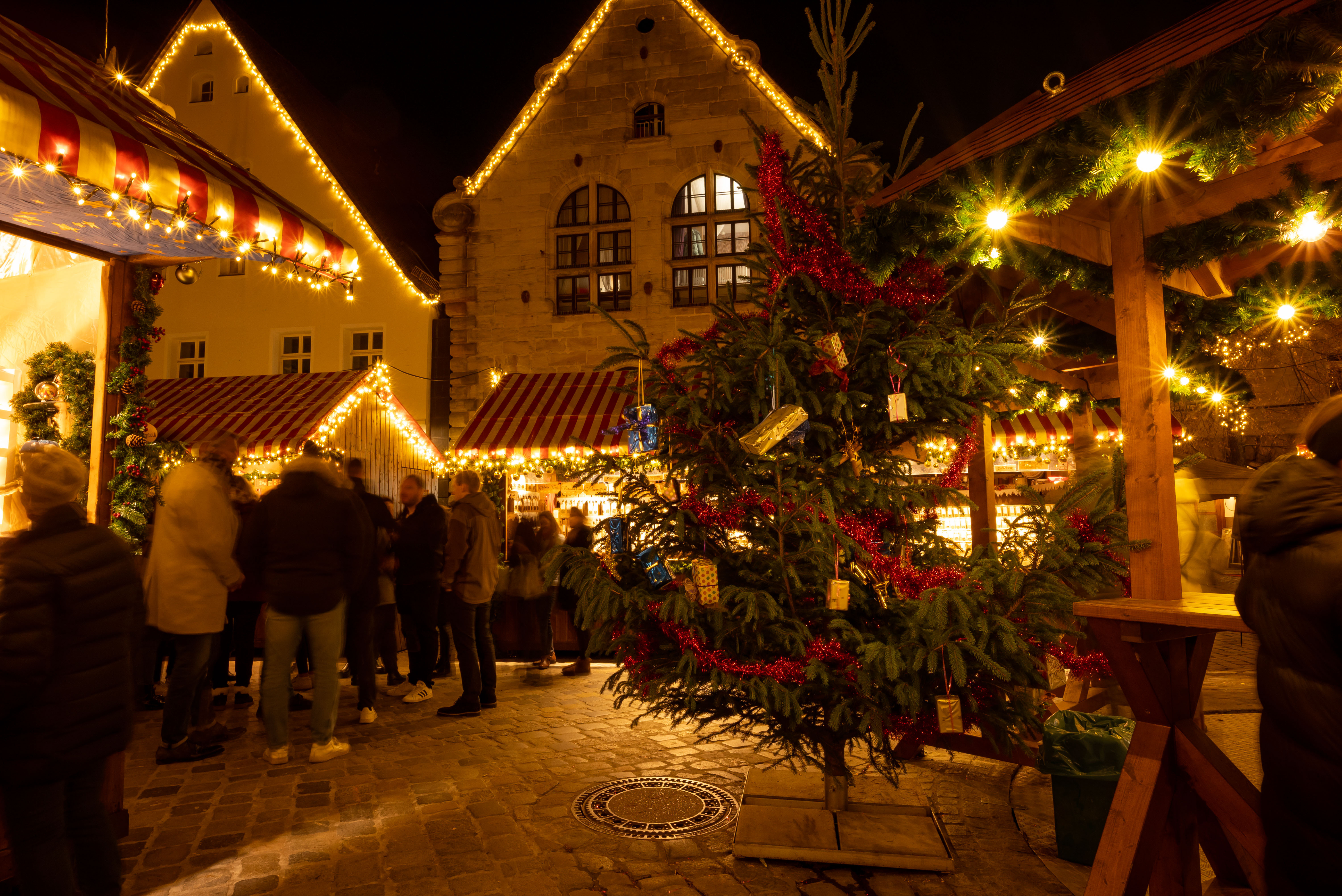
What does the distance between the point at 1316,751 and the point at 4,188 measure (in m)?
5.25

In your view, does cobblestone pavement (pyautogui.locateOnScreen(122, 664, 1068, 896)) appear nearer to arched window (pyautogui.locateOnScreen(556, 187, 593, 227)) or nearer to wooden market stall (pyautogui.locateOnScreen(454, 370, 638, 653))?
wooden market stall (pyautogui.locateOnScreen(454, 370, 638, 653))

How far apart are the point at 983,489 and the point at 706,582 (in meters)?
2.78

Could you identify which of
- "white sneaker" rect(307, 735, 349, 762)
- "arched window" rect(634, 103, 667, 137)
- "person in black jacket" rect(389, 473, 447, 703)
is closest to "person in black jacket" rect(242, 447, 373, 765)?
"white sneaker" rect(307, 735, 349, 762)

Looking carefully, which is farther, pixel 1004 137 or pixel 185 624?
pixel 185 624

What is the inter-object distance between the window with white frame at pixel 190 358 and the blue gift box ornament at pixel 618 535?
14.3 m

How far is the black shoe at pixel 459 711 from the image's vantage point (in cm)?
638

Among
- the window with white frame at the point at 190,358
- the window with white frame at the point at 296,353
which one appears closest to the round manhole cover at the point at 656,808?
the window with white frame at the point at 296,353

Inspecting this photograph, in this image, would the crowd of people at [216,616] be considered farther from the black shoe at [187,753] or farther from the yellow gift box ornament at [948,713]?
the yellow gift box ornament at [948,713]

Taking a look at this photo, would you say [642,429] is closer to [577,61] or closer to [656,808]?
[656,808]

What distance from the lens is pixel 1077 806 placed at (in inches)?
145

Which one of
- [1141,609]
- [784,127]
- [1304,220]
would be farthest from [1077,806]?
[784,127]

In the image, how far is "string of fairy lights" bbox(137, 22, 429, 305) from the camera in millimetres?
14617

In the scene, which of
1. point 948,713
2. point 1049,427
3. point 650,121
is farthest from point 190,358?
point 948,713

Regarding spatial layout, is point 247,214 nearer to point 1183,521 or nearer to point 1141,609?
point 1141,609
